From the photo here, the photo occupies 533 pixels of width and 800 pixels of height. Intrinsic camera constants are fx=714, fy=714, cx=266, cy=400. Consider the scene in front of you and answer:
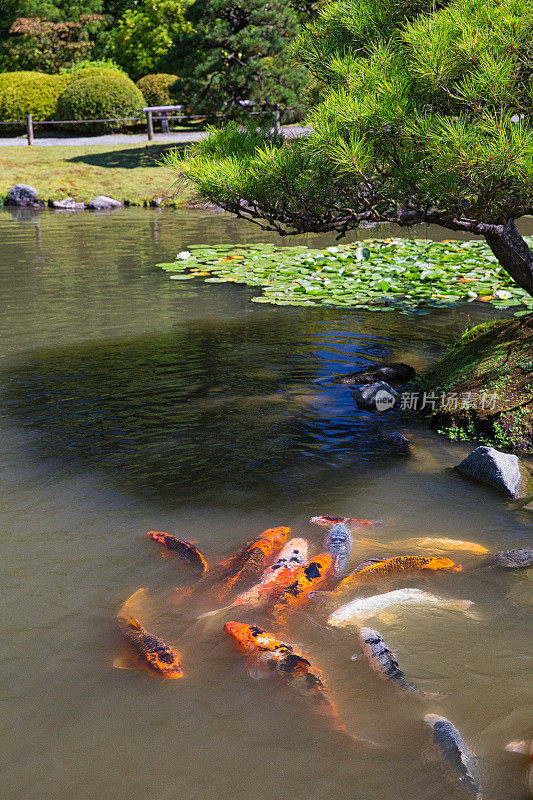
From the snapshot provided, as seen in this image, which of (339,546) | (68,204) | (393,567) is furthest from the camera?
(68,204)

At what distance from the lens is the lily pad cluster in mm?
8797

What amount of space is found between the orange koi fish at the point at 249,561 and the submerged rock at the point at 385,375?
8.81 ft

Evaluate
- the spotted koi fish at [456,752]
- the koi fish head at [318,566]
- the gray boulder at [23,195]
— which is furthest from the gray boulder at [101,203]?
the spotted koi fish at [456,752]

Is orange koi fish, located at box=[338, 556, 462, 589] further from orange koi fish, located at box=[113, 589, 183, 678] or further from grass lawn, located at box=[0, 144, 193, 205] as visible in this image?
grass lawn, located at box=[0, 144, 193, 205]

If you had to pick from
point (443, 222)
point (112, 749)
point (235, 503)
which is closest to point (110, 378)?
point (235, 503)

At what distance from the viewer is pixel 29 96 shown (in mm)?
25734

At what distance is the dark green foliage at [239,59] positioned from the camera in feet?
59.2

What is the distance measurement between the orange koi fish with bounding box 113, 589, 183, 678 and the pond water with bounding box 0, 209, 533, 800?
5 centimetres

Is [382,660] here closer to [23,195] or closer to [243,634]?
[243,634]

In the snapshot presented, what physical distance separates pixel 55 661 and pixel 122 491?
1531 millimetres

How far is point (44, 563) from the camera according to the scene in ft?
12.3

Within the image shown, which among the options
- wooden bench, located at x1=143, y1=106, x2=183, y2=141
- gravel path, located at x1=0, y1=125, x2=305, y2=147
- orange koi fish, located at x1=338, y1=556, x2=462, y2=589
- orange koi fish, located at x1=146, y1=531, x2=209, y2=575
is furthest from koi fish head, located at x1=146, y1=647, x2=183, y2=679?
gravel path, located at x1=0, y1=125, x2=305, y2=147

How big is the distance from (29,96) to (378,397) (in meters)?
24.6

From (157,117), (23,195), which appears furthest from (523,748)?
(157,117)
